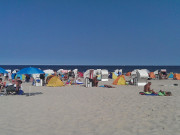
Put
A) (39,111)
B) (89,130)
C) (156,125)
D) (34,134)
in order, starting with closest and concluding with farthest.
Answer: (34,134)
(89,130)
(156,125)
(39,111)

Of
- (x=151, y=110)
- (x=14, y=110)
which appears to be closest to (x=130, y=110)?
(x=151, y=110)

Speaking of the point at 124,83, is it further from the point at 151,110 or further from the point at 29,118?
the point at 29,118

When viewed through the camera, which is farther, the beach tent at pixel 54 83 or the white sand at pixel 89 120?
the beach tent at pixel 54 83

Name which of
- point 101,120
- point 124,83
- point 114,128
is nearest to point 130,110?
point 101,120

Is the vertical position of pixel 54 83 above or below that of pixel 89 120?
above

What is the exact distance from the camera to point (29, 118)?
238 inches

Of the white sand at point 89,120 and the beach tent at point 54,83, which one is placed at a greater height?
the beach tent at point 54,83

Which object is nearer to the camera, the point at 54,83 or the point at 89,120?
the point at 89,120

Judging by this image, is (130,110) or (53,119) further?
(130,110)

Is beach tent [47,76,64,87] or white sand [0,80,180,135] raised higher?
beach tent [47,76,64,87]

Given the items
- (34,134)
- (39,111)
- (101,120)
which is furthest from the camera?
(39,111)

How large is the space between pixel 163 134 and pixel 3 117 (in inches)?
174

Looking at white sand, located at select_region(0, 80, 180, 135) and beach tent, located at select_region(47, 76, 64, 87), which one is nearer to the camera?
white sand, located at select_region(0, 80, 180, 135)

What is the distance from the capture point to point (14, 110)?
7105 mm
